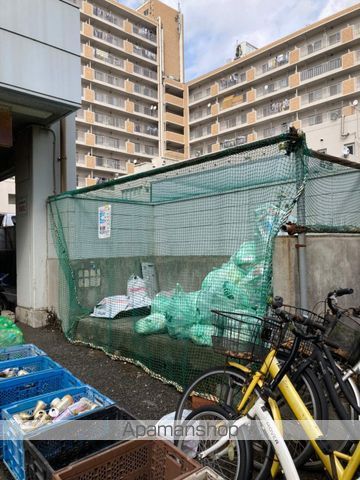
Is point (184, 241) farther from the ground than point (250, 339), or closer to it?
farther from the ground

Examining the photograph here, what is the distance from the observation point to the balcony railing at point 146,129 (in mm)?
43156

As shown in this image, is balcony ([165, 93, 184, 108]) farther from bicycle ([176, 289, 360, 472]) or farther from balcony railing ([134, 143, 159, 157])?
bicycle ([176, 289, 360, 472])

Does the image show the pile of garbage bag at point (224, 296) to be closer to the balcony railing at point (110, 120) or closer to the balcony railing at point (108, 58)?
the balcony railing at point (110, 120)

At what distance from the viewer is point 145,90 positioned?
44375 millimetres

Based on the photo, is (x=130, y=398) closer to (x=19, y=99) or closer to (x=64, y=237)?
(x=64, y=237)

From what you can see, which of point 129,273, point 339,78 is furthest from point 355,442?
point 339,78

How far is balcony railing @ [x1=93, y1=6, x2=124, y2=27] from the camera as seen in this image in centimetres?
3991

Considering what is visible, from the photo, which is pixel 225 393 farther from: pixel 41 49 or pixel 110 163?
pixel 110 163

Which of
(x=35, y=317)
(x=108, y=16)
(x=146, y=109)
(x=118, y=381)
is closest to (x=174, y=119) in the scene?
(x=146, y=109)

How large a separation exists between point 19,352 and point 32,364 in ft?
1.20

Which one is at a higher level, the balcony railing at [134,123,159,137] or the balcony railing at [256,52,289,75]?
the balcony railing at [256,52,289,75]

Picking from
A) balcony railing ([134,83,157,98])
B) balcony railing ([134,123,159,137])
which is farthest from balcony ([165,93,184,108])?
balcony railing ([134,123,159,137])

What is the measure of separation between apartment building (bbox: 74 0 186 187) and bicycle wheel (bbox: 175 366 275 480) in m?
35.4

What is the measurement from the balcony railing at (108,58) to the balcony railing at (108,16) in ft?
12.6
